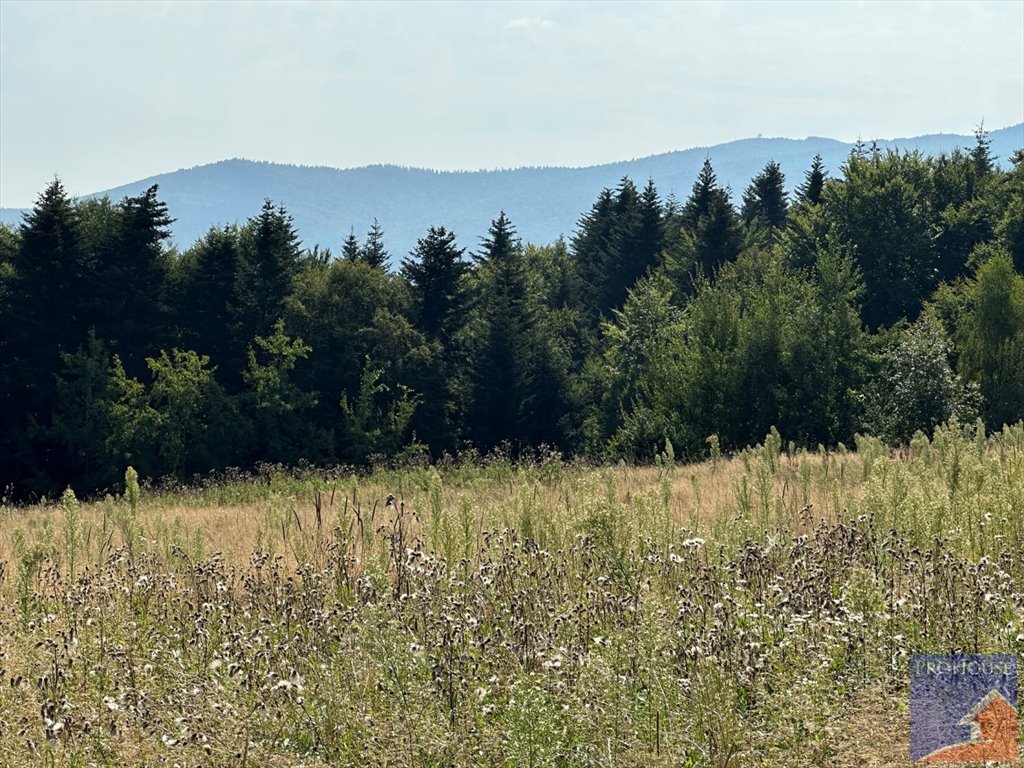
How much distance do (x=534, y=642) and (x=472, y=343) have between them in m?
42.5

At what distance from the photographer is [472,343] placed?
160ft

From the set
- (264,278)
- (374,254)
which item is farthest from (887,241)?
(264,278)

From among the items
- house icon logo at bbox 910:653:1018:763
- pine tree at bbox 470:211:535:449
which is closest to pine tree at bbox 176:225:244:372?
pine tree at bbox 470:211:535:449

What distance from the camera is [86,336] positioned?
38.8 metres

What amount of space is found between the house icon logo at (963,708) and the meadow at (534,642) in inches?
4.1

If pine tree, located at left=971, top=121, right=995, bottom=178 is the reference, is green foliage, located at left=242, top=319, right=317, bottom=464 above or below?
below

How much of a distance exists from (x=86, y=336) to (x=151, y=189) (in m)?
6.38

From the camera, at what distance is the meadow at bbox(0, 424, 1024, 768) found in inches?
211

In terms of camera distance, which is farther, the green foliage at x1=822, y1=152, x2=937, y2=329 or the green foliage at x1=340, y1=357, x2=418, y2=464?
the green foliage at x1=822, y1=152, x2=937, y2=329

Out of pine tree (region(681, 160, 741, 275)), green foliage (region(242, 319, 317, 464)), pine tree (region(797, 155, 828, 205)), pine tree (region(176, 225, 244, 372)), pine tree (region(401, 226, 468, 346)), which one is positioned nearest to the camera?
green foliage (region(242, 319, 317, 464))

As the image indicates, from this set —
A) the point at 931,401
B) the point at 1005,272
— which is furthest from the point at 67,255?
the point at 1005,272

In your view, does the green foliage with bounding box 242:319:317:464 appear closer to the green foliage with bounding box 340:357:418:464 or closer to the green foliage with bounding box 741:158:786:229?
the green foliage with bounding box 340:357:418:464

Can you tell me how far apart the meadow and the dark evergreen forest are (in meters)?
17.6

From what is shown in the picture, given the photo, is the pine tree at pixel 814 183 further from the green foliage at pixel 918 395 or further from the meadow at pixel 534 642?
the meadow at pixel 534 642
